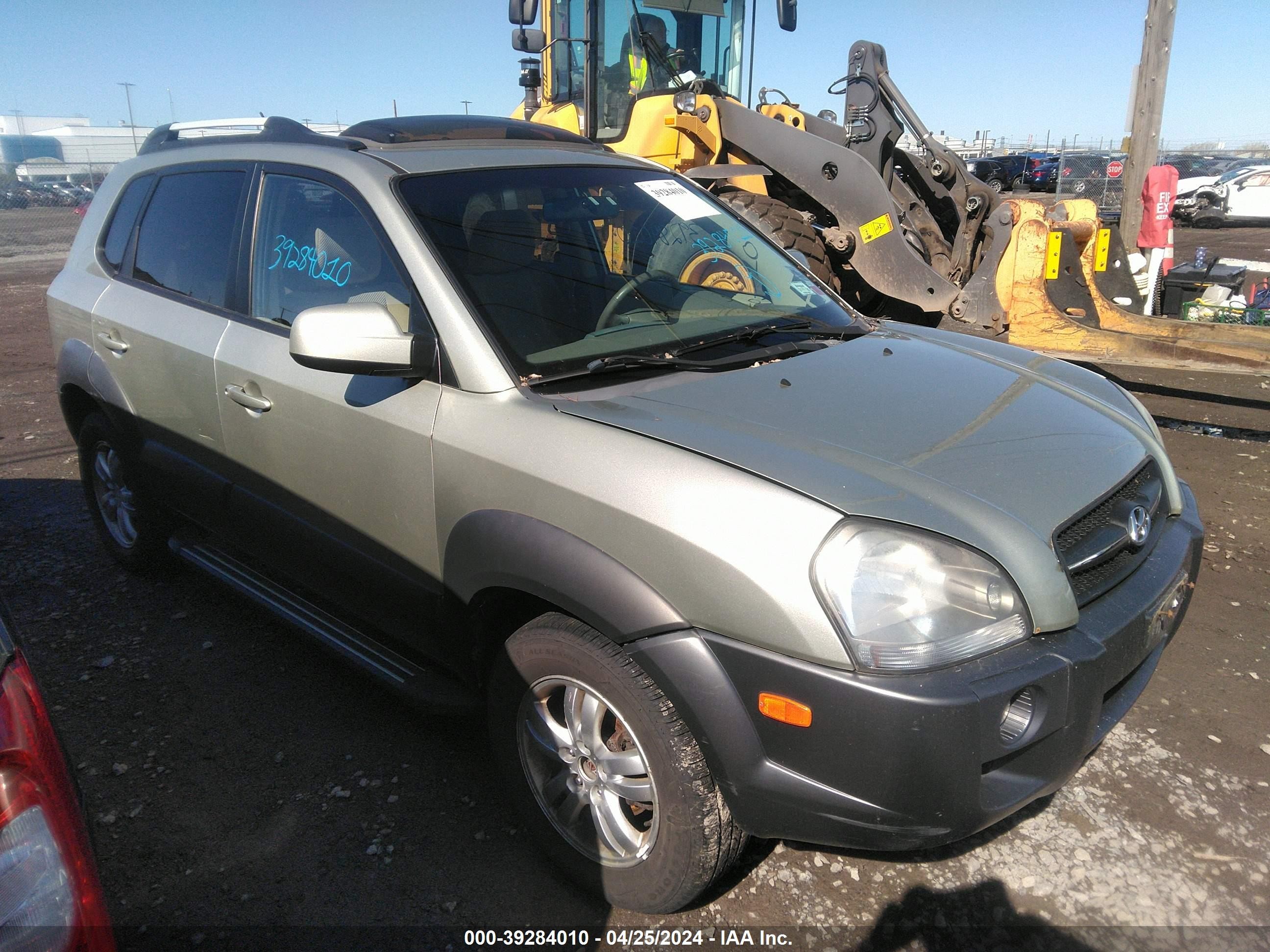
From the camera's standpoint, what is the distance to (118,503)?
4266 mm

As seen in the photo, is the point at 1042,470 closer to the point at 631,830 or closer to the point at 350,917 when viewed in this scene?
the point at 631,830

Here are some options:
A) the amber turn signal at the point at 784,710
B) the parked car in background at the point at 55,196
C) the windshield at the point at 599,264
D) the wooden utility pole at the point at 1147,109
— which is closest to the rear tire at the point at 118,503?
the windshield at the point at 599,264

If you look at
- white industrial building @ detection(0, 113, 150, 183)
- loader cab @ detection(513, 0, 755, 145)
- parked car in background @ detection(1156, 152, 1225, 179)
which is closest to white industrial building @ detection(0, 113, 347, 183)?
white industrial building @ detection(0, 113, 150, 183)

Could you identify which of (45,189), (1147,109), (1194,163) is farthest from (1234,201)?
(45,189)

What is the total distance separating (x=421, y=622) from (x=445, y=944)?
0.84 meters

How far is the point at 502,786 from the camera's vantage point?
257cm

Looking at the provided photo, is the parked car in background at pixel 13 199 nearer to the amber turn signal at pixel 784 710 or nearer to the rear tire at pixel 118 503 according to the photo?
the rear tire at pixel 118 503

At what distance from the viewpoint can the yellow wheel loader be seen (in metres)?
6.13

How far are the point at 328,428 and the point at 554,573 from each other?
1045 millimetres

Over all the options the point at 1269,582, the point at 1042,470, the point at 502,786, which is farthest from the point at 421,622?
the point at 1269,582

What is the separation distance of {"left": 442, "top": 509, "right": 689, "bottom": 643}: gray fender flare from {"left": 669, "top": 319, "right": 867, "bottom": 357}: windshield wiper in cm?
76

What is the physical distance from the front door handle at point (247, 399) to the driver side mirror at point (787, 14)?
19.5 feet

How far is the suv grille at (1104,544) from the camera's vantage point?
2.07 metres

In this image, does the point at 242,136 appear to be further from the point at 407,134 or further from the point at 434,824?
the point at 434,824
